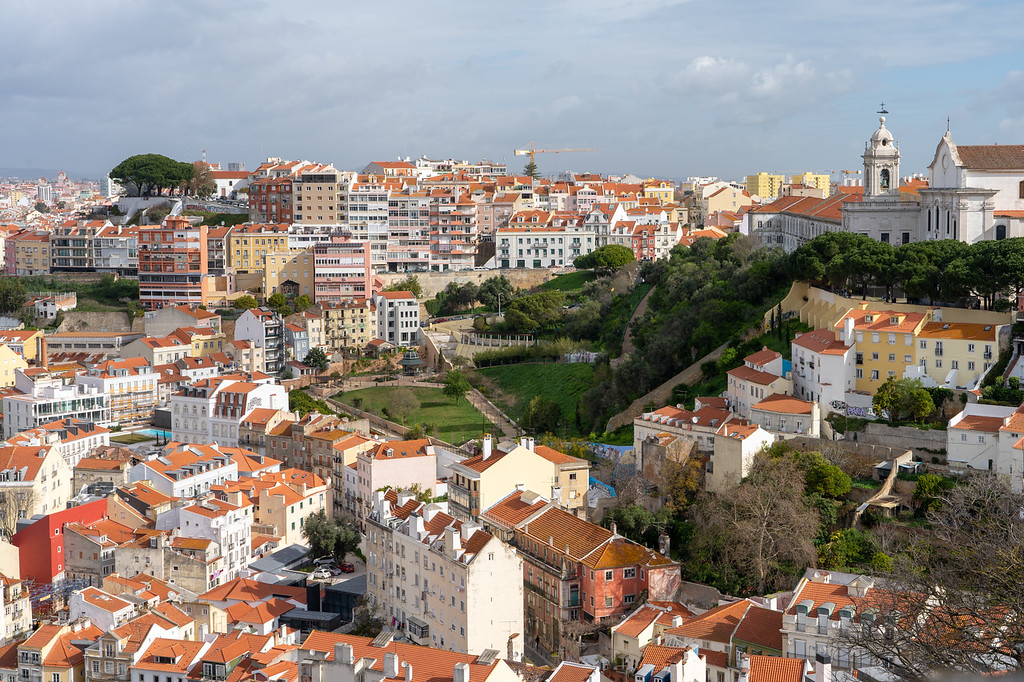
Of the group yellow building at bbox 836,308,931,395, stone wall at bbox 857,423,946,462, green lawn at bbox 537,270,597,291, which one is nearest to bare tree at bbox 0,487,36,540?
stone wall at bbox 857,423,946,462

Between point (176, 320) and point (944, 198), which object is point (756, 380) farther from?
point (176, 320)

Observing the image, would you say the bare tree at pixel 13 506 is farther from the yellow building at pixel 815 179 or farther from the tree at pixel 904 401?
the yellow building at pixel 815 179

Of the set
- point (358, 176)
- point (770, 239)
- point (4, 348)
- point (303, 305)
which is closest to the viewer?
point (4, 348)

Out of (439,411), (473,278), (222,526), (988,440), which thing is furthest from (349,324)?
(988,440)

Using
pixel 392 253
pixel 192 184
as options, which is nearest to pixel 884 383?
pixel 392 253

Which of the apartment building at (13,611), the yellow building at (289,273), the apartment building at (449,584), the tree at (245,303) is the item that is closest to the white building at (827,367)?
the apartment building at (449,584)

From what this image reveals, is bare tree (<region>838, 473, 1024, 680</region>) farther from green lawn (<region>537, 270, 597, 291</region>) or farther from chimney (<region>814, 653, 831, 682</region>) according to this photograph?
green lawn (<region>537, 270, 597, 291</region>)

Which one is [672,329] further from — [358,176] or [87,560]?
[358,176]
